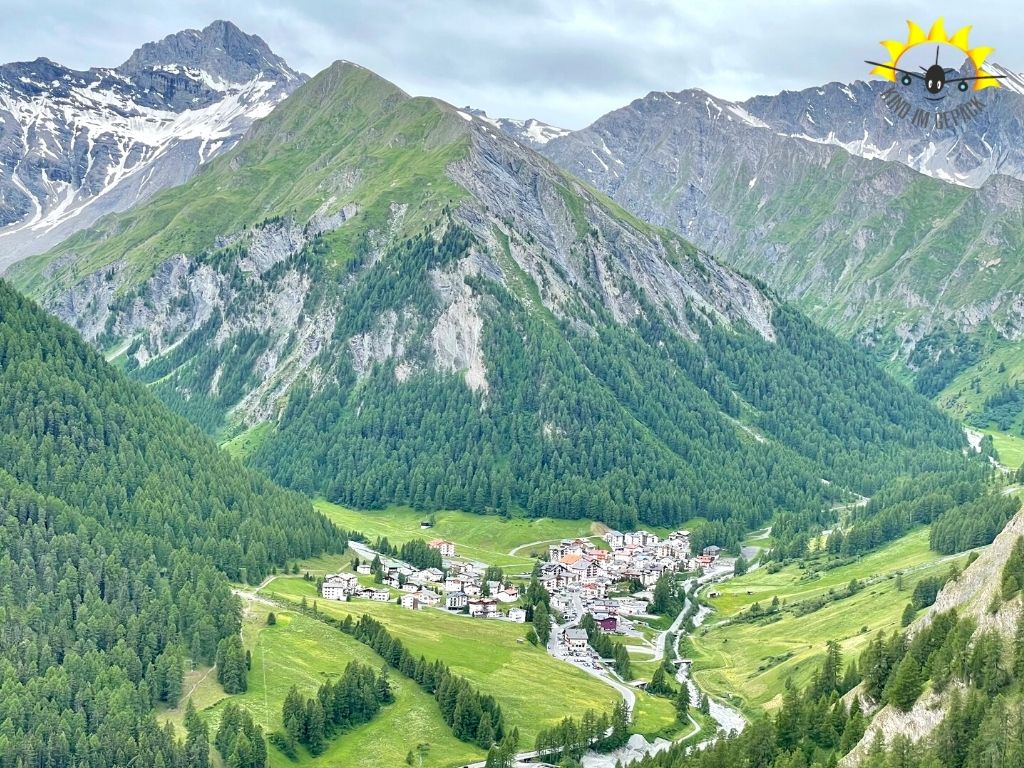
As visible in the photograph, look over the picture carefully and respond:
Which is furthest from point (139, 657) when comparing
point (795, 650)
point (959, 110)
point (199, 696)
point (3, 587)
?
point (959, 110)

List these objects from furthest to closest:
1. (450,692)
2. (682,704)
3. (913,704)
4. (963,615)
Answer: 1. (682,704)
2. (450,692)
3. (963,615)
4. (913,704)

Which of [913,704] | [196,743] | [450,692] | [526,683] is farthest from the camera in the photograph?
[526,683]

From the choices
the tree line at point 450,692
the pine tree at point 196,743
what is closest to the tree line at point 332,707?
the tree line at point 450,692

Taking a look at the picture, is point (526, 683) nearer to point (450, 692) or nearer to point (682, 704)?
point (450, 692)

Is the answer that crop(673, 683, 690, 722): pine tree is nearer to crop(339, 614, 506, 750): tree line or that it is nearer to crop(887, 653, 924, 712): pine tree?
crop(339, 614, 506, 750): tree line

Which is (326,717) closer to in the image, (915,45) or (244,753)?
(244,753)

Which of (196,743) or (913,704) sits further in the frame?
(196,743)

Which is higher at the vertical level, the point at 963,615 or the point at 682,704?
the point at 963,615

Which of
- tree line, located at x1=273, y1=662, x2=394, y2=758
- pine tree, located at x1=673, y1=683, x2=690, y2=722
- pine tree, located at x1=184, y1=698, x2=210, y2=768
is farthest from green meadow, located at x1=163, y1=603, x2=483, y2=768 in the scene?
pine tree, located at x1=673, y1=683, x2=690, y2=722

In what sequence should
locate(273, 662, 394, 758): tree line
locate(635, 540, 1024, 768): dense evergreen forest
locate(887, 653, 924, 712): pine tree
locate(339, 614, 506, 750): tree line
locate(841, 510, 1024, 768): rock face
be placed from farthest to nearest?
locate(339, 614, 506, 750): tree line < locate(273, 662, 394, 758): tree line < locate(887, 653, 924, 712): pine tree < locate(841, 510, 1024, 768): rock face < locate(635, 540, 1024, 768): dense evergreen forest

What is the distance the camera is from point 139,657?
171 m

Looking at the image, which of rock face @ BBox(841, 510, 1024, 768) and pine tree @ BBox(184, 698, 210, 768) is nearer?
rock face @ BBox(841, 510, 1024, 768)

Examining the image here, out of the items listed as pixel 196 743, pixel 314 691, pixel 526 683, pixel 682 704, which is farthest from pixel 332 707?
pixel 682 704

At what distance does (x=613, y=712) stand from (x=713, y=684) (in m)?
29.9
